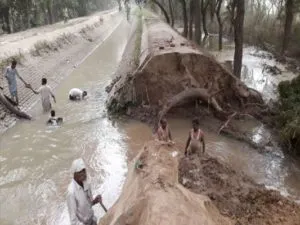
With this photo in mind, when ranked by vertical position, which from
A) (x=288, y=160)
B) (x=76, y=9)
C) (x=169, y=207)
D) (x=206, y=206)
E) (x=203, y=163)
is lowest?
(x=76, y=9)

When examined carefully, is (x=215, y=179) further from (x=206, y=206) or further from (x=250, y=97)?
(x=250, y=97)

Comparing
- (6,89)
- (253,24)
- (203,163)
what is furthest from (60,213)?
(253,24)

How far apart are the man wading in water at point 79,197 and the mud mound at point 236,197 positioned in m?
1.67

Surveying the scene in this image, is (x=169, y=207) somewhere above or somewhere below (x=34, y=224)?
above

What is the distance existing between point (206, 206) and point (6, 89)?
1265 cm

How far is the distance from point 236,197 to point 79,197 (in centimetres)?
246

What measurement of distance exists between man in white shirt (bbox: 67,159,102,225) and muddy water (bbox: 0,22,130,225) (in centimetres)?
250

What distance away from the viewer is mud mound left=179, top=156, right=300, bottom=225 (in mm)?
5852

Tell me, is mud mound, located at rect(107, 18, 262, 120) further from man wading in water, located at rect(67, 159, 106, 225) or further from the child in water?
man wading in water, located at rect(67, 159, 106, 225)

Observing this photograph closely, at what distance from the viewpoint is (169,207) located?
4535mm

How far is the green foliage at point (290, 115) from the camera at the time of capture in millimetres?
9985

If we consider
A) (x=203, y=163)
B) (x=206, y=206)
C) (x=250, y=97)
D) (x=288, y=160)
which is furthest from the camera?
(x=250, y=97)

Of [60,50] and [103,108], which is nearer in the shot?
[103,108]

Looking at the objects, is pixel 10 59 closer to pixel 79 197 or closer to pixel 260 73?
pixel 260 73
